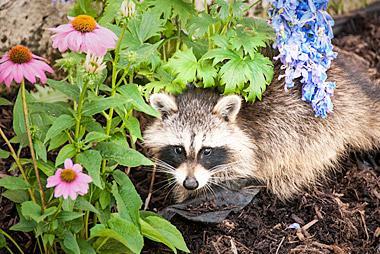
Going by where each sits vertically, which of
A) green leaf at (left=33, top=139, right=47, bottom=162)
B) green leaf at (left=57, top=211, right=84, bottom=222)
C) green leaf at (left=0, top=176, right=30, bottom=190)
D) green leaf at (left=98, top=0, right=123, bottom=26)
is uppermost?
green leaf at (left=98, top=0, right=123, bottom=26)

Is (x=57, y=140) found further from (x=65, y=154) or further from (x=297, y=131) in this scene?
(x=297, y=131)

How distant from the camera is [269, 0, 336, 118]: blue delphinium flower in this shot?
424 cm

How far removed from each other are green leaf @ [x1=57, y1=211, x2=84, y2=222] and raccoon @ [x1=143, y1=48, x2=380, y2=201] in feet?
3.40

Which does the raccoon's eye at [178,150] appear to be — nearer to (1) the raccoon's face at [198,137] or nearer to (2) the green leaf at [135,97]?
(1) the raccoon's face at [198,137]

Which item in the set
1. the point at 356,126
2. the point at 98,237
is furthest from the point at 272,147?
the point at 98,237

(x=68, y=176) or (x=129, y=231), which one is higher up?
(x=68, y=176)

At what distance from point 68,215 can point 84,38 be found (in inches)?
33.2

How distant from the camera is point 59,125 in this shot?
338cm

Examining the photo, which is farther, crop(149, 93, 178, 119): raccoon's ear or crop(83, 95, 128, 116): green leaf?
crop(149, 93, 178, 119): raccoon's ear

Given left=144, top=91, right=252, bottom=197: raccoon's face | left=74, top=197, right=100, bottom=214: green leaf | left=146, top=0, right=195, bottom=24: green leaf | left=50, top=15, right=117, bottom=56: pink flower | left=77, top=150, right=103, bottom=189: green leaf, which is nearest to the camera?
left=50, top=15, right=117, bottom=56: pink flower

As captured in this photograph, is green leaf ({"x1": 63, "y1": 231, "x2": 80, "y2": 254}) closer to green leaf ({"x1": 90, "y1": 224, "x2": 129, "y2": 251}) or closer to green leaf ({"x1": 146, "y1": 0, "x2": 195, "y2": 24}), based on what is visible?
green leaf ({"x1": 90, "y1": 224, "x2": 129, "y2": 251})

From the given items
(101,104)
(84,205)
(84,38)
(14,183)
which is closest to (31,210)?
(14,183)

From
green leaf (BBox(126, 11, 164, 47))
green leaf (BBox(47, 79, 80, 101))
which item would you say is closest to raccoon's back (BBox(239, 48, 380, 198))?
green leaf (BBox(126, 11, 164, 47))

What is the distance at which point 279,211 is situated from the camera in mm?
4664
